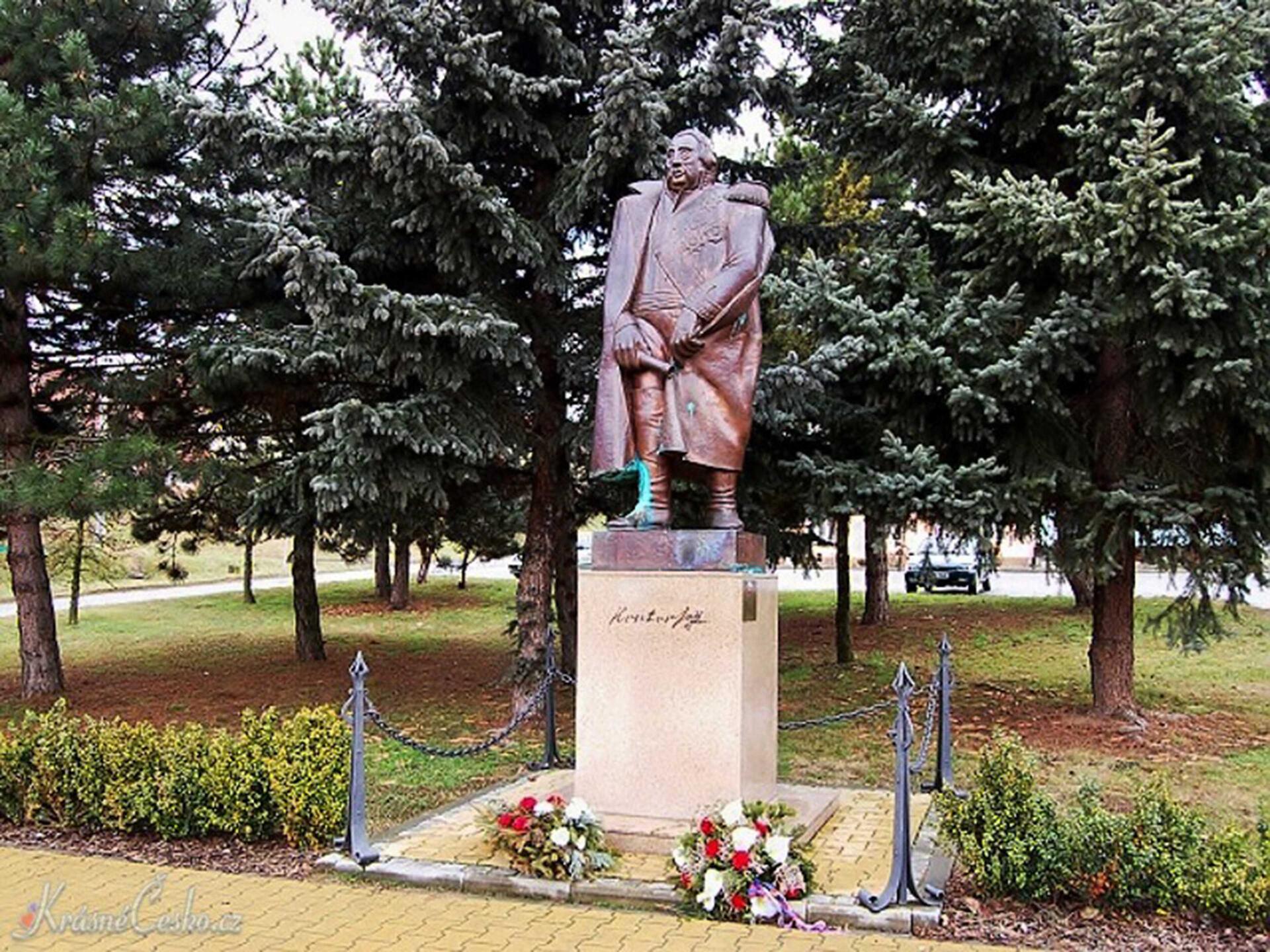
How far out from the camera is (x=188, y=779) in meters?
6.32

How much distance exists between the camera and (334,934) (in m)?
4.90

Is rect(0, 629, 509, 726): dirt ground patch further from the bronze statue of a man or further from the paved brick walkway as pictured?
the paved brick walkway

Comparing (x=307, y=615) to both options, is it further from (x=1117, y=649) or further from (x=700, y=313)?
(x=700, y=313)

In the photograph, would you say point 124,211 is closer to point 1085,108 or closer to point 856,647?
point 1085,108

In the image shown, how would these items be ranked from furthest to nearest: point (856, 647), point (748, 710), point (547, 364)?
point (856, 647)
point (547, 364)
point (748, 710)

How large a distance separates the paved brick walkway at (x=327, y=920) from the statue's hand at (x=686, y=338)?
3.13m

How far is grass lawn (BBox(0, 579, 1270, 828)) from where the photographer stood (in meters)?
8.61

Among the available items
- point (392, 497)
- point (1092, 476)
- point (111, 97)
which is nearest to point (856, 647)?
point (1092, 476)

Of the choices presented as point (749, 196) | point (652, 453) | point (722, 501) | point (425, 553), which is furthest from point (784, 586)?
point (749, 196)

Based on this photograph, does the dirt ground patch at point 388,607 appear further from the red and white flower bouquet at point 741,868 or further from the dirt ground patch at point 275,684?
the red and white flower bouquet at point 741,868

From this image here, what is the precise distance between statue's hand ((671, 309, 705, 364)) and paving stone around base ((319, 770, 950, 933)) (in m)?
2.84

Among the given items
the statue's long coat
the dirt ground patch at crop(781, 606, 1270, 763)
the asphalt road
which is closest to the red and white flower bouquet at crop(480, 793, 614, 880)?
the statue's long coat

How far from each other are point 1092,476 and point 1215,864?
223 inches
